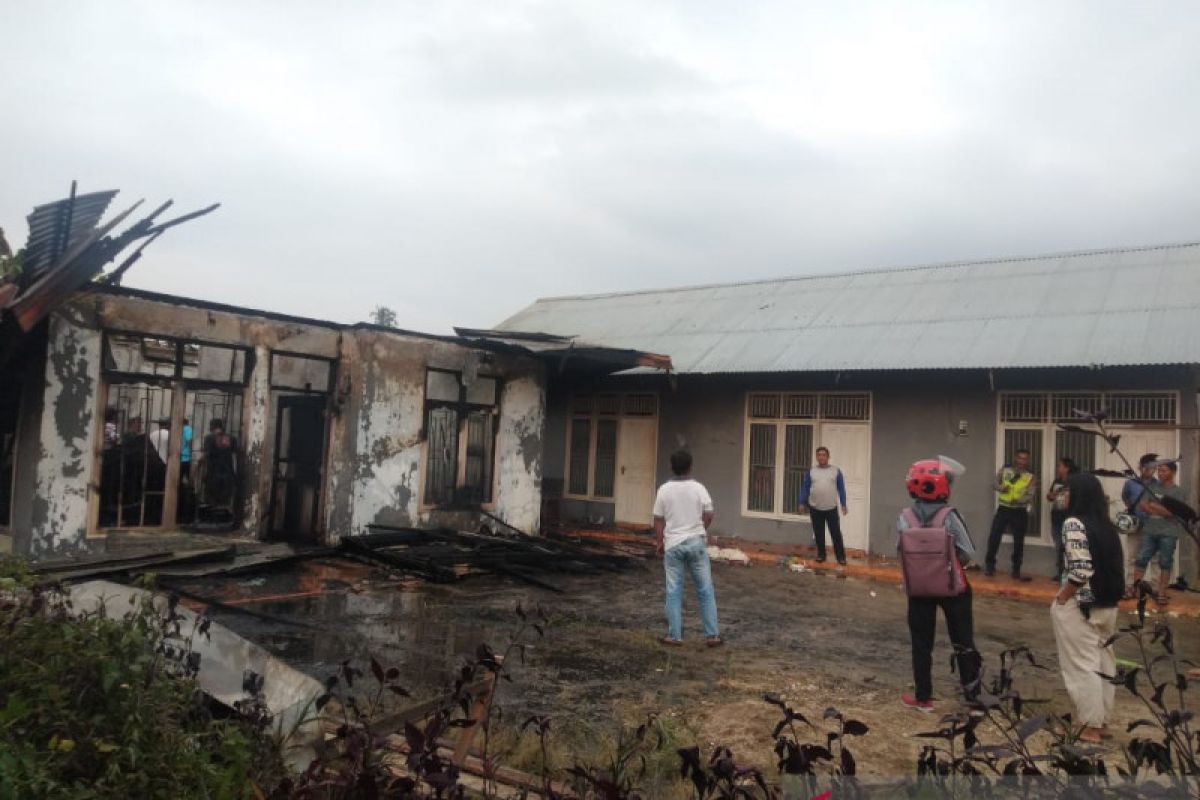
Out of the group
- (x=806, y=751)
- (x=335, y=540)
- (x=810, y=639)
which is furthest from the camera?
(x=335, y=540)

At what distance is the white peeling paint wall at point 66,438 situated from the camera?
27.9 feet

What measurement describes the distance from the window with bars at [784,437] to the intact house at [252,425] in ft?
8.46

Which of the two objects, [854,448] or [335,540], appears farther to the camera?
[854,448]

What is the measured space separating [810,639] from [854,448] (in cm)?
590

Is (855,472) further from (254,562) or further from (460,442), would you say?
(254,562)

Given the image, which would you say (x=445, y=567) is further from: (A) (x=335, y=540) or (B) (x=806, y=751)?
(B) (x=806, y=751)

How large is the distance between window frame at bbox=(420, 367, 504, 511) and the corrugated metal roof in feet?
11.1

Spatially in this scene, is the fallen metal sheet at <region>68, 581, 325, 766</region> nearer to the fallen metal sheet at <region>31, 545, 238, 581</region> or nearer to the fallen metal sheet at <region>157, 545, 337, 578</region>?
the fallen metal sheet at <region>31, 545, 238, 581</region>

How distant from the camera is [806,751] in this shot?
1.83 meters

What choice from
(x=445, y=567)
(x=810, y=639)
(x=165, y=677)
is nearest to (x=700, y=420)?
(x=445, y=567)

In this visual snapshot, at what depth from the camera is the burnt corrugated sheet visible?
8133 millimetres

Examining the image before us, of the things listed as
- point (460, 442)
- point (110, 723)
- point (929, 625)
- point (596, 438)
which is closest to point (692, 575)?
point (929, 625)

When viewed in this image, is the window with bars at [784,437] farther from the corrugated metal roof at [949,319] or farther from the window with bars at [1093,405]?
the window with bars at [1093,405]

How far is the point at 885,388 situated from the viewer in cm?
1254
